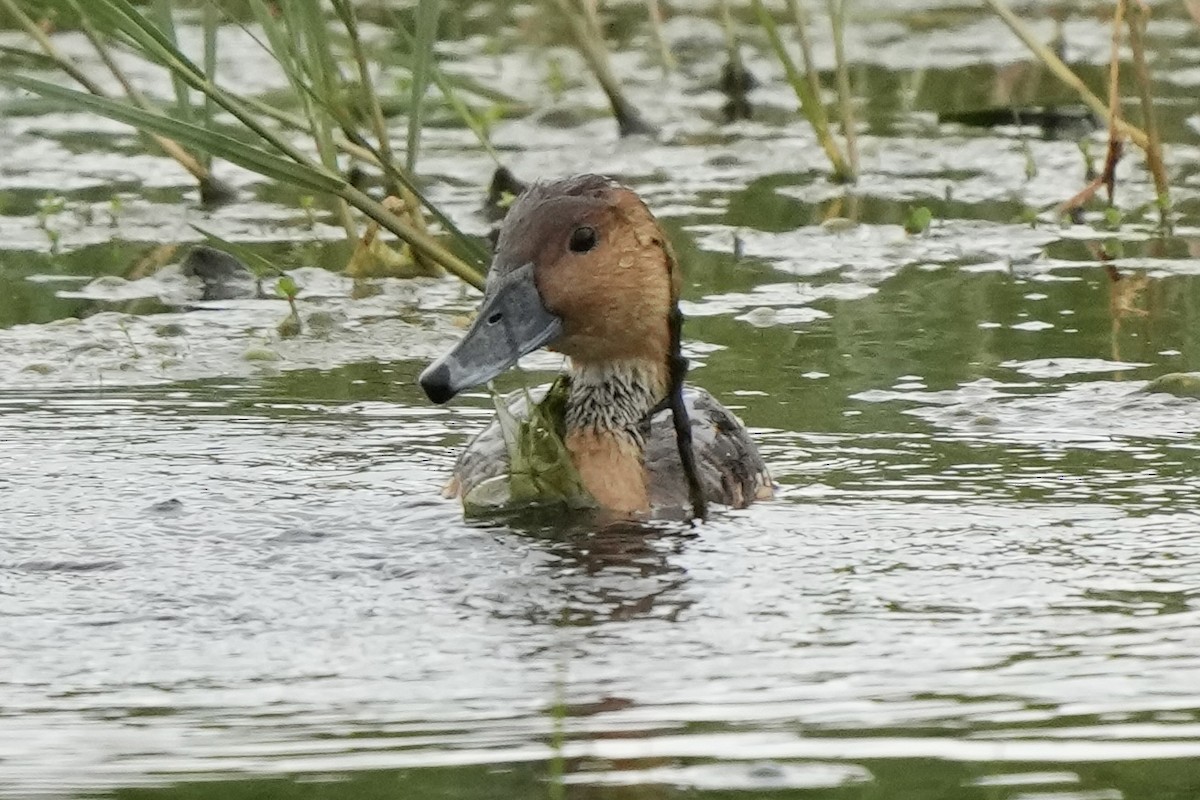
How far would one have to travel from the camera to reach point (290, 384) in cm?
707

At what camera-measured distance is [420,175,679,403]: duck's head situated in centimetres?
564

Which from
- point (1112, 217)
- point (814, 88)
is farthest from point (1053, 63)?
point (814, 88)

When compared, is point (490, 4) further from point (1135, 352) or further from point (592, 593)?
point (592, 593)

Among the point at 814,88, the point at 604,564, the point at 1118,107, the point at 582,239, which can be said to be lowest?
the point at 604,564

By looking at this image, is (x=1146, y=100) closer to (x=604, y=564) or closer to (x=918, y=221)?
(x=918, y=221)

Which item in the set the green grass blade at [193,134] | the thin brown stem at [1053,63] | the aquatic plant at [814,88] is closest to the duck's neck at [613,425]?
the green grass blade at [193,134]

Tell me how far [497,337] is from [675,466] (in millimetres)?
636

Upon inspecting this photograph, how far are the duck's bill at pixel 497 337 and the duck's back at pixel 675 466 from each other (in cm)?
28

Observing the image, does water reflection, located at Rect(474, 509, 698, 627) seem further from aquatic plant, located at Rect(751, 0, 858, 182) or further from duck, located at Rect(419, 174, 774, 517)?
aquatic plant, located at Rect(751, 0, 858, 182)

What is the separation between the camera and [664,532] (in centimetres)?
554

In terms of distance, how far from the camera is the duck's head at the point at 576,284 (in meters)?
5.64

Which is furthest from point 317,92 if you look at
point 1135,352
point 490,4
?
point 490,4

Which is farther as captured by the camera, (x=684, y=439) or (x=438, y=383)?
(x=684, y=439)

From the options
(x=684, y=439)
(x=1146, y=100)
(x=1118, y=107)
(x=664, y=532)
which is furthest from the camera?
(x=1118, y=107)
